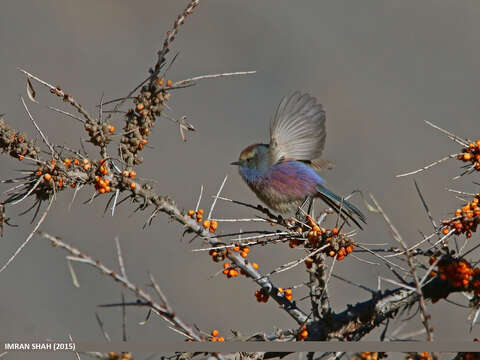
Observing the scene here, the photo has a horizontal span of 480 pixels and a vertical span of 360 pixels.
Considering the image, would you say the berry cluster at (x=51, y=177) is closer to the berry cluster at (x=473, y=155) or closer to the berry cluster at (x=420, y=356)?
the berry cluster at (x=420, y=356)

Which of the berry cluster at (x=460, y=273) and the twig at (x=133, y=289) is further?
the berry cluster at (x=460, y=273)

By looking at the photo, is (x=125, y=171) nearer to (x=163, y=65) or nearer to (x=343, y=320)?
(x=163, y=65)

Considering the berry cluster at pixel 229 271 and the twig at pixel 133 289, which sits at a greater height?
the berry cluster at pixel 229 271

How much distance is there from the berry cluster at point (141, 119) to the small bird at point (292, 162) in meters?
0.75

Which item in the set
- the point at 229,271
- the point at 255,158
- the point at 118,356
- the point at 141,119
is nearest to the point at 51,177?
the point at 141,119

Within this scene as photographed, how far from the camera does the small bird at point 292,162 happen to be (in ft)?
9.71

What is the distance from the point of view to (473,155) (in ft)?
7.95

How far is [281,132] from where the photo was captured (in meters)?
3.07

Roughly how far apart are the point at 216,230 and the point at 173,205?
0.22 metres

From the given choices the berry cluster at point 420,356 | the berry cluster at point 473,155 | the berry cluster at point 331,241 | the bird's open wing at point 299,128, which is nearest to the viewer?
the berry cluster at point 420,356

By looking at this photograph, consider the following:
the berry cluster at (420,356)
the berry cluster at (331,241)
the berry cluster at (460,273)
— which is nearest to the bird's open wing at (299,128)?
the berry cluster at (331,241)

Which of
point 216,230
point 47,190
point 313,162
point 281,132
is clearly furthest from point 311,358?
point 313,162

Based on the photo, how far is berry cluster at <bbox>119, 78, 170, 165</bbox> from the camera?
2.41m

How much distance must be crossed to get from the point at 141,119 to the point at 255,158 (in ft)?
3.20
